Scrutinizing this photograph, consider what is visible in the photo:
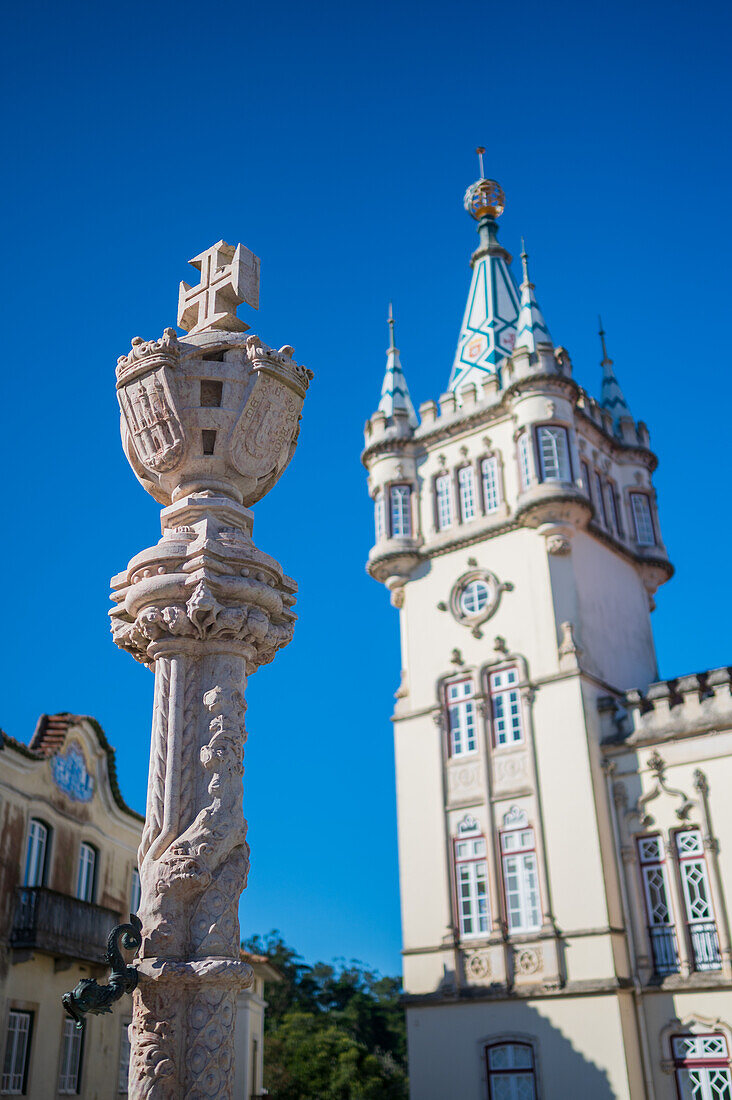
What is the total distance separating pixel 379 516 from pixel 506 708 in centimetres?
706

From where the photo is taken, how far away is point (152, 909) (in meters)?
5.87

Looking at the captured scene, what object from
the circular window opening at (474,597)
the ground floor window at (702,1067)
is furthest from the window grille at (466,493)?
the ground floor window at (702,1067)

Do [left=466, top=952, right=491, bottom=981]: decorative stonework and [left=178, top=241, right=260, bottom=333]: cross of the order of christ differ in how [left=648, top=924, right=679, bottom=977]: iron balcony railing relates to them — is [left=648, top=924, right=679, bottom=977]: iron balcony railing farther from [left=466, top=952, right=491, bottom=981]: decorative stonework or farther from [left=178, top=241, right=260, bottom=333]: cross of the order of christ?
[left=178, top=241, right=260, bottom=333]: cross of the order of christ

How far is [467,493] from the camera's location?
2881cm

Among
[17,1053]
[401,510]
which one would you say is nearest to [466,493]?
[401,510]

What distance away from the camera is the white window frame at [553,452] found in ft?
87.0

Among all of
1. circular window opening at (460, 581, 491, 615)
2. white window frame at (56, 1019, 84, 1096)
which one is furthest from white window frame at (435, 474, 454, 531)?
white window frame at (56, 1019, 84, 1096)

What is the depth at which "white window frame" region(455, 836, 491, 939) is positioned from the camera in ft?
79.4

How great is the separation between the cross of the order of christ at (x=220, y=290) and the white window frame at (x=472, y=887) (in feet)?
62.5

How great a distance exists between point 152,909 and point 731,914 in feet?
60.8

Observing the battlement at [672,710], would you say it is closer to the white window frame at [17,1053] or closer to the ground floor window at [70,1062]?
the ground floor window at [70,1062]

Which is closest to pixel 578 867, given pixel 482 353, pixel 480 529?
pixel 480 529

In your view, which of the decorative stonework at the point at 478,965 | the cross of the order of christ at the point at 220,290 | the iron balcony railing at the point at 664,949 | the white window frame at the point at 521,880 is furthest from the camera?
the decorative stonework at the point at 478,965

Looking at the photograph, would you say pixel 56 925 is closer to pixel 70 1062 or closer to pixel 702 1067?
pixel 70 1062
